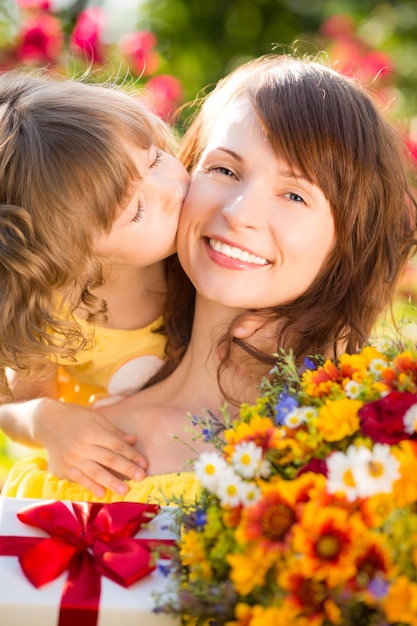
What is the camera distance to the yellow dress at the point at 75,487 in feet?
6.63

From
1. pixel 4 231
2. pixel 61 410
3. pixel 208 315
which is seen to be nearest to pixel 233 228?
pixel 208 315

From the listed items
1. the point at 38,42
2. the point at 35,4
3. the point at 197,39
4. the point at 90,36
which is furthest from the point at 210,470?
the point at 197,39

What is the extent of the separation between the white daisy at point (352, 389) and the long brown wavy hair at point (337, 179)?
72 cm

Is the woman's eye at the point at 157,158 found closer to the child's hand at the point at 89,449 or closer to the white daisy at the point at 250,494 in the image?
the child's hand at the point at 89,449

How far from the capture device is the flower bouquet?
1.21 metres

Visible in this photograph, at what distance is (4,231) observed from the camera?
2.04 metres

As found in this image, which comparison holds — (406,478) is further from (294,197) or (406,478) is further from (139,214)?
(139,214)

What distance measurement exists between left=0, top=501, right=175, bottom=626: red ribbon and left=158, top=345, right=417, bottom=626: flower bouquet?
0.13 m

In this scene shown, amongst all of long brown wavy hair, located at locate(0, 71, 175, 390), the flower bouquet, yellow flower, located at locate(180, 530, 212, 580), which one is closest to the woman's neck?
long brown wavy hair, located at locate(0, 71, 175, 390)

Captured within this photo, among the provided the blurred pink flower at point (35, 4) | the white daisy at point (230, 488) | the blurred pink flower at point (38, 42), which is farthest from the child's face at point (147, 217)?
the blurred pink flower at point (35, 4)

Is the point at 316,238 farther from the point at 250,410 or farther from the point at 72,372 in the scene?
the point at 72,372

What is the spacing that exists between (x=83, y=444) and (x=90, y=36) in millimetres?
2511

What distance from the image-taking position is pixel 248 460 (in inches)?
54.5

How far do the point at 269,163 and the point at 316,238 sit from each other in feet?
0.72
